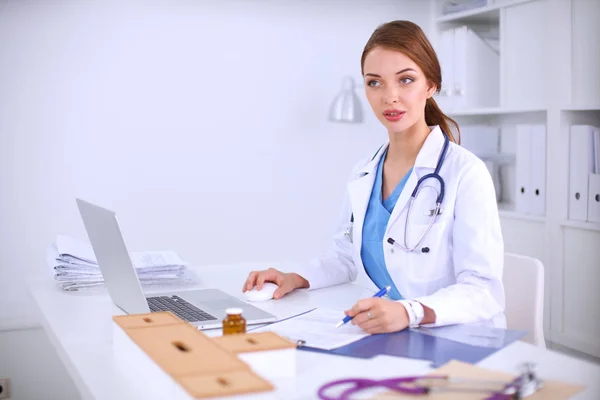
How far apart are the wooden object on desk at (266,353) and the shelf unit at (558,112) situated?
2226mm

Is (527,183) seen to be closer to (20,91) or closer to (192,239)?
(192,239)

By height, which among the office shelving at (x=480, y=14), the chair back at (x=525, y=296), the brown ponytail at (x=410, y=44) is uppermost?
the office shelving at (x=480, y=14)

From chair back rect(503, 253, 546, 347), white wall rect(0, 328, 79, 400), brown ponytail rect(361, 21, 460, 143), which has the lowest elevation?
white wall rect(0, 328, 79, 400)

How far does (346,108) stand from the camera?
382 centimetres

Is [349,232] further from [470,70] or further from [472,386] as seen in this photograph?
[470,70]

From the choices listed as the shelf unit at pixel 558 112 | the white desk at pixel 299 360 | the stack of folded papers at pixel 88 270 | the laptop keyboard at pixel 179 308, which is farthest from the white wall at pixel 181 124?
the laptop keyboard at pixel 179 308

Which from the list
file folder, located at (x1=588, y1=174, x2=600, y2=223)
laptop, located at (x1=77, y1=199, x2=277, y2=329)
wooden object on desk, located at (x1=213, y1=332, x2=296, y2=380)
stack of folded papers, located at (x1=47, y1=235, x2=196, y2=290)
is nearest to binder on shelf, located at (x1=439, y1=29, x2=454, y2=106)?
file folder, located at (x1=588, y1=174, x2=600, y2=223)

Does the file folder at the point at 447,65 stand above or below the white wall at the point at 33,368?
above

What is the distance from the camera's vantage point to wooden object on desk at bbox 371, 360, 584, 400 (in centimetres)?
105

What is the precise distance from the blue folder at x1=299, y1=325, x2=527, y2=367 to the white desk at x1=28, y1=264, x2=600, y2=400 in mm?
25

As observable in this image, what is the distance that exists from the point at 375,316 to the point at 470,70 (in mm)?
2660

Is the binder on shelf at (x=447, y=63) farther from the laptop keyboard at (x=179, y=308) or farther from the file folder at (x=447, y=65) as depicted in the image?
the laptop keyboard at (x=179, y=308)

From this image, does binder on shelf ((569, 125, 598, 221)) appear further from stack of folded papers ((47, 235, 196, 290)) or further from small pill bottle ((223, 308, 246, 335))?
small pill bottle ((223, 308, 246, 335))

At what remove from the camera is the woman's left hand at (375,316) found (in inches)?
57.6
